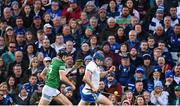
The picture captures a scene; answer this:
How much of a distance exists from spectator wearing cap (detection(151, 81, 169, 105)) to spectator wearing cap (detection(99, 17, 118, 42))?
2631 millimetres

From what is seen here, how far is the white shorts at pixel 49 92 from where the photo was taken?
24.2 m

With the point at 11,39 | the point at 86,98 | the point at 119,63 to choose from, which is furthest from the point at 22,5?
the point at 86,98

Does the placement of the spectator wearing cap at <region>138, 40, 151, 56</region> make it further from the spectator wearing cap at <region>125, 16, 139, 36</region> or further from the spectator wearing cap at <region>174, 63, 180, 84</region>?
the spectator wearing cap at <region>174, 63, 180, 84</region>

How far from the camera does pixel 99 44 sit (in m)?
27.5

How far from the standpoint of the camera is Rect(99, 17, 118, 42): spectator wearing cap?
27.7m

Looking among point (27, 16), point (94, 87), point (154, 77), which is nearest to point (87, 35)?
point (27, 16)

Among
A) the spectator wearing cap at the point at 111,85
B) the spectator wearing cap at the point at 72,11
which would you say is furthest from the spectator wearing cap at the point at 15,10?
the spectator wearing cap at the point at 111,85

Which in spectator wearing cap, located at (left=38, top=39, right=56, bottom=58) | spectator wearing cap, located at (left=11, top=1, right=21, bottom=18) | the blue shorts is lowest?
the blue shorts

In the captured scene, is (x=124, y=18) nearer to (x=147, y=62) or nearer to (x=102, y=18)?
(x=102, y=18)

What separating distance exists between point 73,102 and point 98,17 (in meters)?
3.56

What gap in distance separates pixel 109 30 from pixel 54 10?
2.04 meters

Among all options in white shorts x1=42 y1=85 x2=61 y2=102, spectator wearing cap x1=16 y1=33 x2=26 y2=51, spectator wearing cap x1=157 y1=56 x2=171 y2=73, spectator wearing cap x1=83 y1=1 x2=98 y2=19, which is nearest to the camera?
white shorts x1=42 y1=85 x2=61 y2=102

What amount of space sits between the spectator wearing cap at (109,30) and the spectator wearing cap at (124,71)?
121cm

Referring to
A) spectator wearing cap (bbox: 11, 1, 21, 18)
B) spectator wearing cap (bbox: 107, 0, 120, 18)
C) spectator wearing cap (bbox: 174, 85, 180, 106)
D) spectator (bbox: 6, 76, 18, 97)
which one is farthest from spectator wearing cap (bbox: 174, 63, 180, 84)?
spectator wearing cap (bbox: 11, 1, 21, 18)
